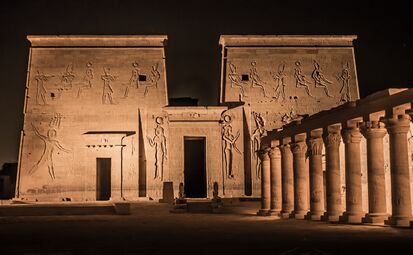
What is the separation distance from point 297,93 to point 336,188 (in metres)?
19.4

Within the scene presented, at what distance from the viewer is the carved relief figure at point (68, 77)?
36844 mm

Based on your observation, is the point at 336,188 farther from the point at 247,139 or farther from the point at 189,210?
the point at 247,139

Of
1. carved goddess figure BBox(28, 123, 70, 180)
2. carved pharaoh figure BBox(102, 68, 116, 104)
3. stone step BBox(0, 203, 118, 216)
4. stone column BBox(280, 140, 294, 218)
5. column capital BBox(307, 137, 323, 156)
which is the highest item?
carved pharaoh figure BBox(102, 68, 116, 104)

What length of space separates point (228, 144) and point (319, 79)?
752 centimetres

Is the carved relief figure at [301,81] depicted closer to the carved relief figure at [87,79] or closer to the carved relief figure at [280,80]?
the carved relief figure at [280,80]

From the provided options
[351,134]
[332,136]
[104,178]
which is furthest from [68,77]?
[351,134]

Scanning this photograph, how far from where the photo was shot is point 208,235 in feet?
45.9

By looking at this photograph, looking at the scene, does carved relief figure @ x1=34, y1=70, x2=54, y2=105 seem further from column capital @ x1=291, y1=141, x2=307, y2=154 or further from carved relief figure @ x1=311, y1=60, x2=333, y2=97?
column capital @ x1=291, y1=141, x2=307, y2=154

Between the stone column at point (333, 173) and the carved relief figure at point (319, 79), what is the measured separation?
63.8 feet

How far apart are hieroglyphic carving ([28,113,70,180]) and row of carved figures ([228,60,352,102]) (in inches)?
450

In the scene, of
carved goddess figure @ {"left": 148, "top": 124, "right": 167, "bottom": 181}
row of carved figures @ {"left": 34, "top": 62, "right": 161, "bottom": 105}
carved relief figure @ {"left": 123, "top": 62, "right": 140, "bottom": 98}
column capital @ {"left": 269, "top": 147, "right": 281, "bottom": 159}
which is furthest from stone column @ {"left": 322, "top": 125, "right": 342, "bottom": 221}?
carved relief figure @ {"left": 123, "top": 62, "right": 140, "bottom": 98}

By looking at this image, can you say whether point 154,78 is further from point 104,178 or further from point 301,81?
point 301,81

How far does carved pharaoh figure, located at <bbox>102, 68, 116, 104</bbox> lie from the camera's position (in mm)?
36750

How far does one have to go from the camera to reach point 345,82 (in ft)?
125
